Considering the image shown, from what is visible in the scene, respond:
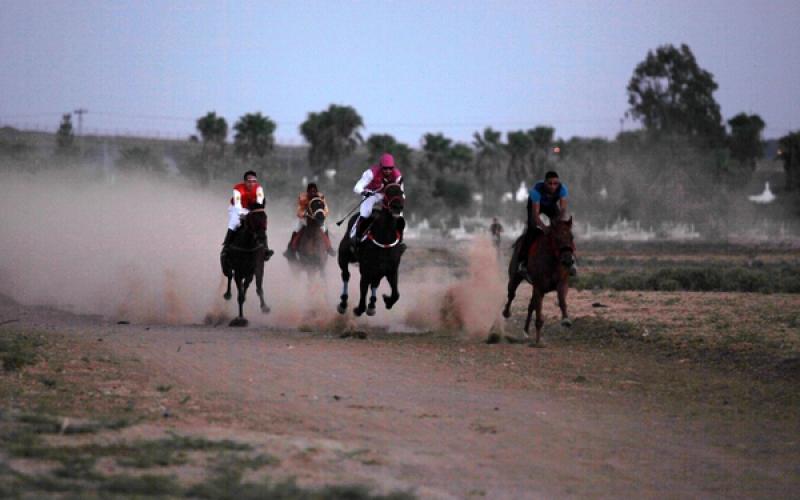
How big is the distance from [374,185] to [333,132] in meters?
101

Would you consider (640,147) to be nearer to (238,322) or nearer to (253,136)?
(253,136)

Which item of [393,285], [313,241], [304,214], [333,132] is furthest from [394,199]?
[333,132]

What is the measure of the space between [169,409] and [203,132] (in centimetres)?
11325

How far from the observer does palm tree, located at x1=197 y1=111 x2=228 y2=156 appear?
408ft

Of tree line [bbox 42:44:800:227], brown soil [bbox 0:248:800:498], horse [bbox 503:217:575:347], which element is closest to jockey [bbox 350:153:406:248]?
brown soil [bbox 0:248:800:498]

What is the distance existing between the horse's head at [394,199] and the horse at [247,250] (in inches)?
174

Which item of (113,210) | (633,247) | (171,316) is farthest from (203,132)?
(171,316)

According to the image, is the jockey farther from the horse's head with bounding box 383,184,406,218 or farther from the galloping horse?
the galloping horse

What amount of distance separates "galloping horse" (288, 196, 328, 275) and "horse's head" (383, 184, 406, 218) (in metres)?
5.68

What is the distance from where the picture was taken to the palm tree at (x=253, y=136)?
123438mm

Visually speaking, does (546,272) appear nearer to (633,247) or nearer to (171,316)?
(171,316)

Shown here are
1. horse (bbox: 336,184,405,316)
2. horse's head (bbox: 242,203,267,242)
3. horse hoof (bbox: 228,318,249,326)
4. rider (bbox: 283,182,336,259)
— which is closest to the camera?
horse (bbox: 336,184,405,316)

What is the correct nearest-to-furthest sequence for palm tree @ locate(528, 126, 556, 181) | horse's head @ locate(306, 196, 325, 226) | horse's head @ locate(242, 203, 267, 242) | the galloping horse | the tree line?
horse's head @ locate(242, 203, 267, 242)
horse's head @ locate(306, 196, 325, 226)
the galloping horse
the tree line
palm tree @ locate(528, 126, 556, 181)

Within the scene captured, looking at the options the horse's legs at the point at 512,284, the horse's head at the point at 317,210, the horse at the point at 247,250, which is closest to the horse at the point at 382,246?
the horse's legs at the point at 512,284
